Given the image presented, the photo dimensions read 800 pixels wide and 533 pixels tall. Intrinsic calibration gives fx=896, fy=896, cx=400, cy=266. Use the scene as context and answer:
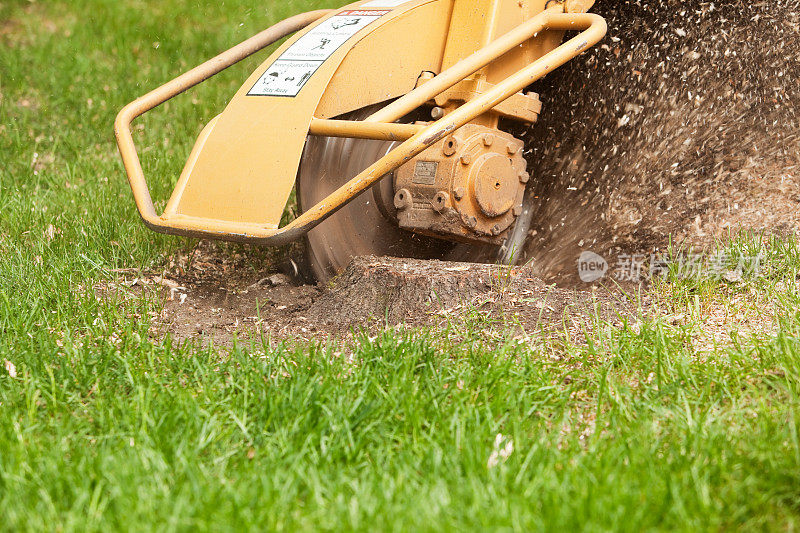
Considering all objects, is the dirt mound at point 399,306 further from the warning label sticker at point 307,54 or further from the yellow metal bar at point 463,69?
the warning label sticker at point 307,54

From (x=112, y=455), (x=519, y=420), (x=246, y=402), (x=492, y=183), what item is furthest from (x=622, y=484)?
(x=492, y=183)

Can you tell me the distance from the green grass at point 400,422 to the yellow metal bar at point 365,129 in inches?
21.3

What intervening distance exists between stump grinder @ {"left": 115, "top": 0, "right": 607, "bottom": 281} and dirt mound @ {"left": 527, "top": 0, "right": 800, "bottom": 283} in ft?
1.26

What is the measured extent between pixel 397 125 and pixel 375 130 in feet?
0.21

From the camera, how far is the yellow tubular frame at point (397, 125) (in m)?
2.42

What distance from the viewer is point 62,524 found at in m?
1.61

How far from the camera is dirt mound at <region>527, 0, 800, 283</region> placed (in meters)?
3.22

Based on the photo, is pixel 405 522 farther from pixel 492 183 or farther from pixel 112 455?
pixel 492 183

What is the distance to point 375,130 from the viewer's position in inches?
96.6

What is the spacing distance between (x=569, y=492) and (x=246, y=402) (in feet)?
2.58

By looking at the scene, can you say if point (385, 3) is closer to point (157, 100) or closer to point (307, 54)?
point (307, 54)

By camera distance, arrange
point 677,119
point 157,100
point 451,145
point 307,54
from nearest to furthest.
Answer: point 451,145
point 307,54
point 157,100
point 677,119

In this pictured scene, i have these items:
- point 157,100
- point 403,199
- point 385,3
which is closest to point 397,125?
point 403,199

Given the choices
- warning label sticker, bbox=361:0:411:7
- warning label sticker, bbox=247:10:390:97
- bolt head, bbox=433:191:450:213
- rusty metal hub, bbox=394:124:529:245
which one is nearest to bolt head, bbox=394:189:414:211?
rusty metal hub, bbox=394:124:529:245
